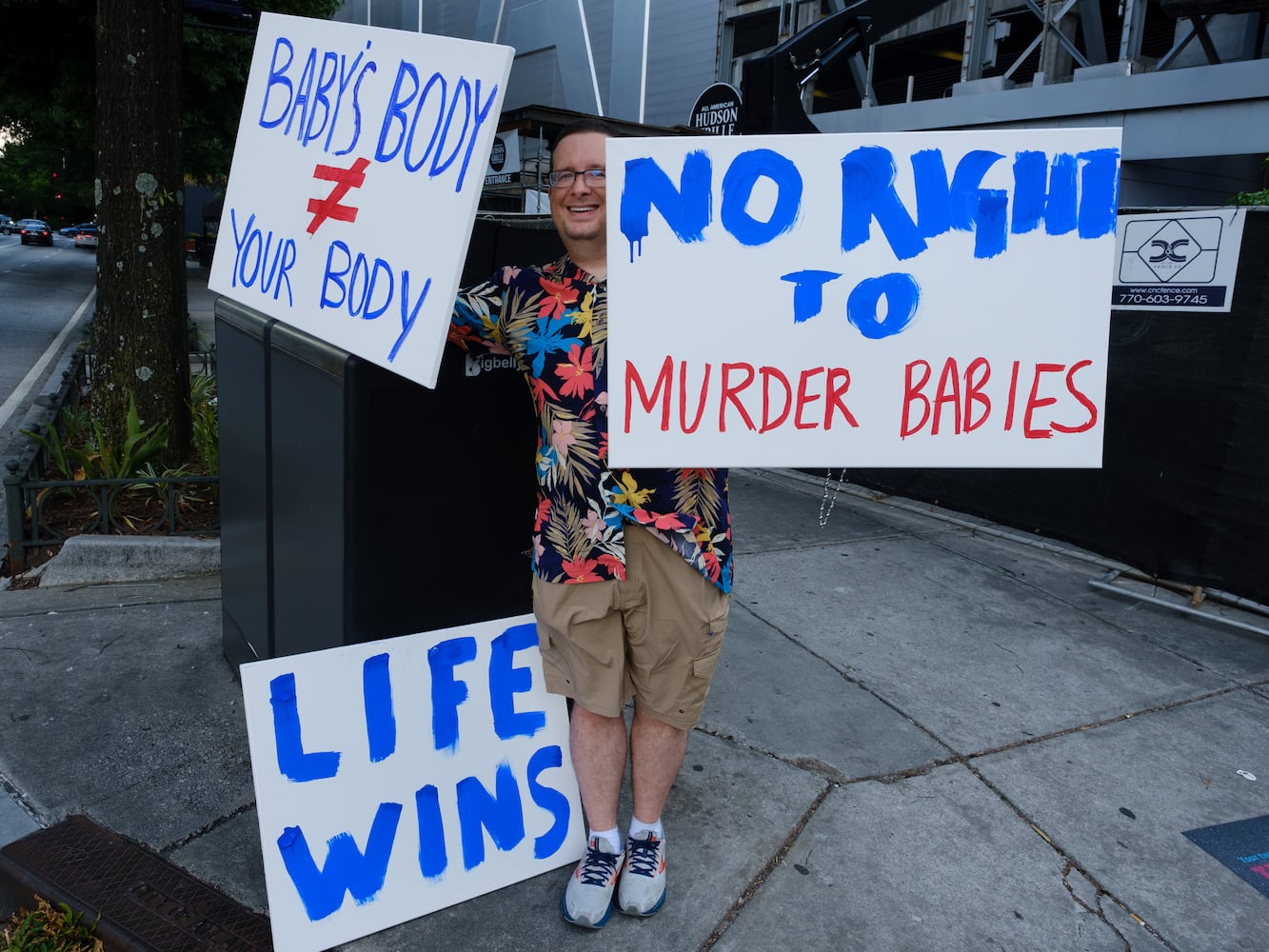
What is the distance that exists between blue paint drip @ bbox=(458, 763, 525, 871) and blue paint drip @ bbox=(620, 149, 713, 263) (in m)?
1.44

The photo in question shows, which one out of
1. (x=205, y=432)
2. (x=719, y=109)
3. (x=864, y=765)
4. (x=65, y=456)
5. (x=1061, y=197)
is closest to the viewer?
(x=1061, y=197)

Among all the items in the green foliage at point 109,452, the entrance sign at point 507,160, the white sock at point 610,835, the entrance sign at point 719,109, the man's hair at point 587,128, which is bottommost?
the white sock at point 610,835

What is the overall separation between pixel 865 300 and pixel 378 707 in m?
1.57

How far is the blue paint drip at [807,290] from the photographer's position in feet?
7.22

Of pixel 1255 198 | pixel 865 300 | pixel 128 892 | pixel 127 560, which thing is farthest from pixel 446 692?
pixel 1255 198

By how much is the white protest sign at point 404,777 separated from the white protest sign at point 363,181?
85 centimetres

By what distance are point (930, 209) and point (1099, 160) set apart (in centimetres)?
41

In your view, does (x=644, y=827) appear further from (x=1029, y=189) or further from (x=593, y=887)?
(x=1029, y=189)

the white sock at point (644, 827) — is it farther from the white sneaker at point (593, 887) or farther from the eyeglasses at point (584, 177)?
the eyeglasses at point (584, 177)

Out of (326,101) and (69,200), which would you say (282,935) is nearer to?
(326,101)

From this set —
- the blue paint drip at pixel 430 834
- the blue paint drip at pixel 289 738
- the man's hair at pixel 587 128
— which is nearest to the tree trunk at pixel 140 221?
the blue paint drip at pixel 289 738

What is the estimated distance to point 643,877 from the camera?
250 centimetres

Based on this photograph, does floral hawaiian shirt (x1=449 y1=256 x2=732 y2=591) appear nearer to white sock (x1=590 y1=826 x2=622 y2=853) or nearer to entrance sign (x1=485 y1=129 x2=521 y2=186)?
white sock (x1=590 y1=826 x2=622 y2=853)

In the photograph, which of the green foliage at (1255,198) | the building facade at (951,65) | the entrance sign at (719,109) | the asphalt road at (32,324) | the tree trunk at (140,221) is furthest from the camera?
the building facade at (951,65)
